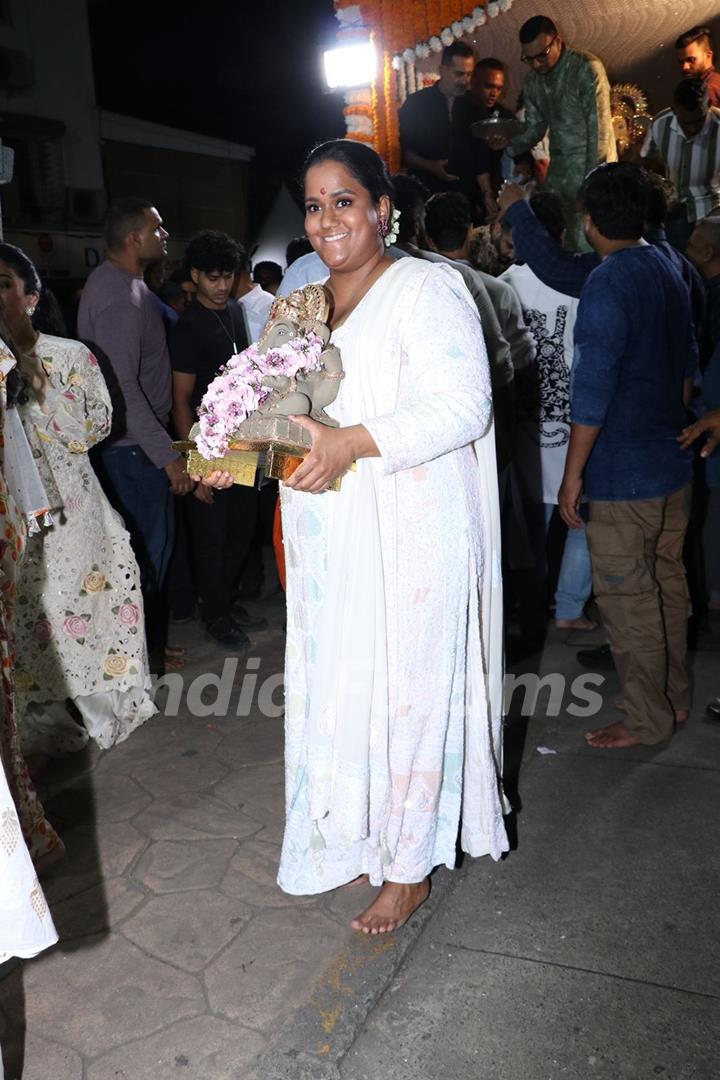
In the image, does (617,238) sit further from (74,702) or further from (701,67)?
(701,67)

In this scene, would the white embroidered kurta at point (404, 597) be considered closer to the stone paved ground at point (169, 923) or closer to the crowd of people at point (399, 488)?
the crowd of people at point (399, 488)

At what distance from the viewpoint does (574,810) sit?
3.23m

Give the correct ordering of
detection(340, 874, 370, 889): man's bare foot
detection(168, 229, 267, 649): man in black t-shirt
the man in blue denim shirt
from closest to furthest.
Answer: detection(340, 874, 370, 889): man's bare foot → the man in blue denim shirt → detection(168, 229, 267, 649): man in black t-shirt

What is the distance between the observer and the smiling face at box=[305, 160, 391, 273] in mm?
2305

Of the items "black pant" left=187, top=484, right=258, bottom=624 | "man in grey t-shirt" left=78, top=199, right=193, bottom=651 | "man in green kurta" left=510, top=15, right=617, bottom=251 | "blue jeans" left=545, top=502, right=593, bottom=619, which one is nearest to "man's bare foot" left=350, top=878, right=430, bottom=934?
"man in grey t-shirt" left=78, top=199, right=193, bottom=651

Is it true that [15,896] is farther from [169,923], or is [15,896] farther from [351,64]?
[351,64]

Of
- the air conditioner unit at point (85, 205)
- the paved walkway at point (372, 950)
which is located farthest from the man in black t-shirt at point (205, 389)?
the air conditioner unit at point (85, 205)

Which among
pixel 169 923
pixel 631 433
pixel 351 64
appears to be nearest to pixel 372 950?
pixel 169 923

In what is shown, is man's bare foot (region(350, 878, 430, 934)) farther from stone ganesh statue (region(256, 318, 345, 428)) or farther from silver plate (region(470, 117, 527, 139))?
silver plate (region(470, 117, 527, 139))

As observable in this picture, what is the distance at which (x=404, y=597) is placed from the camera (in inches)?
92.7

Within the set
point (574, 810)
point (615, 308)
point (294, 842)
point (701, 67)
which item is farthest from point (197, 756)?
point (701, 67)

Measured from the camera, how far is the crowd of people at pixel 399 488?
233 centimetres

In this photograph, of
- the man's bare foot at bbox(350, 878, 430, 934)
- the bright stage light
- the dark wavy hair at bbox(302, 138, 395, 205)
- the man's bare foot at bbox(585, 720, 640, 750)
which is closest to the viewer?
the dark wavy hair at bbox(302, 138, 395, 205)

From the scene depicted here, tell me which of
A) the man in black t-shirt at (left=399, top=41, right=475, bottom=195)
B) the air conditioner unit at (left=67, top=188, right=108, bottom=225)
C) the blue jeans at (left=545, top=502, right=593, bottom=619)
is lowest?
the blue jeans at (left=545, top=502, right=593, bottom=619)
